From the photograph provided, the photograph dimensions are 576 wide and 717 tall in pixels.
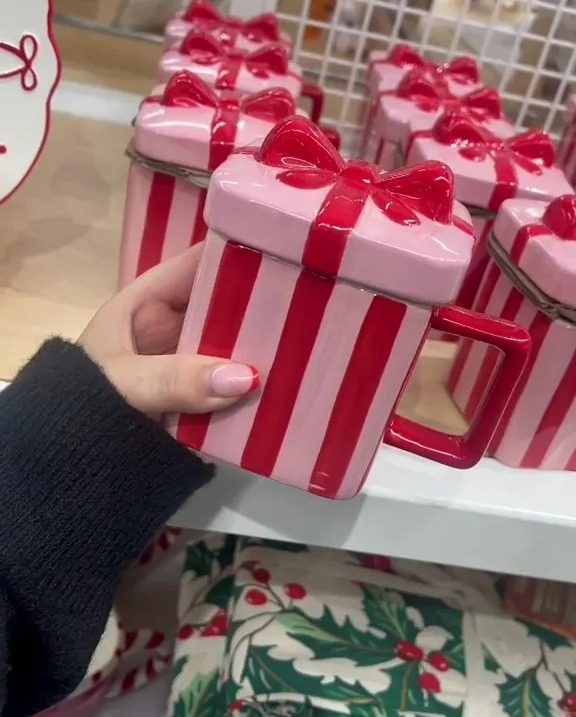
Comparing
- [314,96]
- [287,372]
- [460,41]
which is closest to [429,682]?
[287,372]

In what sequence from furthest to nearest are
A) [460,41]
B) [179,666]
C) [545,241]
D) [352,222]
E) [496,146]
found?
[460,41]
[179,666]
[496,146]
[545,241]
[352,222]

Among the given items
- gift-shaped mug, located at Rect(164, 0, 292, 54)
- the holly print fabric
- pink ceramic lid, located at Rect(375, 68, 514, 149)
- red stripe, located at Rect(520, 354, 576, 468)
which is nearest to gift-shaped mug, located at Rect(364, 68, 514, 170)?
pink ceramic lid, located at Rect(375, 68, 514, 149)

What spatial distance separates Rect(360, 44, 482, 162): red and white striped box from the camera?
0.72 m

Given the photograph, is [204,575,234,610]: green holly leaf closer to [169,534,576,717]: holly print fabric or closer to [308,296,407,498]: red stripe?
[169,534,576,717]: holly print fabric

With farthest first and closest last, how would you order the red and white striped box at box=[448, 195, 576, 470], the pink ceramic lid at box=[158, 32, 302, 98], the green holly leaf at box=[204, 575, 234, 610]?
1. the green holly leaf at box=[204, 575, 234, 610]
2. the pink ceramic lid at box=[158, 32, 302, 98]
3. the red and white striped box at box=[448, 195, 576, 470]

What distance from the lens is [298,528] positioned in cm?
52

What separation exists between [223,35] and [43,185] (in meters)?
0.20

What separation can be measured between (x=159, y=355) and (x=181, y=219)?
124 mm

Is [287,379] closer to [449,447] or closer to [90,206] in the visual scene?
[449,447]

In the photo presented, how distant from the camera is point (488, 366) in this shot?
53cm

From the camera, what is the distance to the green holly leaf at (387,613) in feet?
2.20

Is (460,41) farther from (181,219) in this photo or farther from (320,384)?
(320,384)

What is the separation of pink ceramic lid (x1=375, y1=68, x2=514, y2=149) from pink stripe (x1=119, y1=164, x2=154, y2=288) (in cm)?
21

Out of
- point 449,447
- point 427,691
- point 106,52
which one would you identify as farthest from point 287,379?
point 106,52
